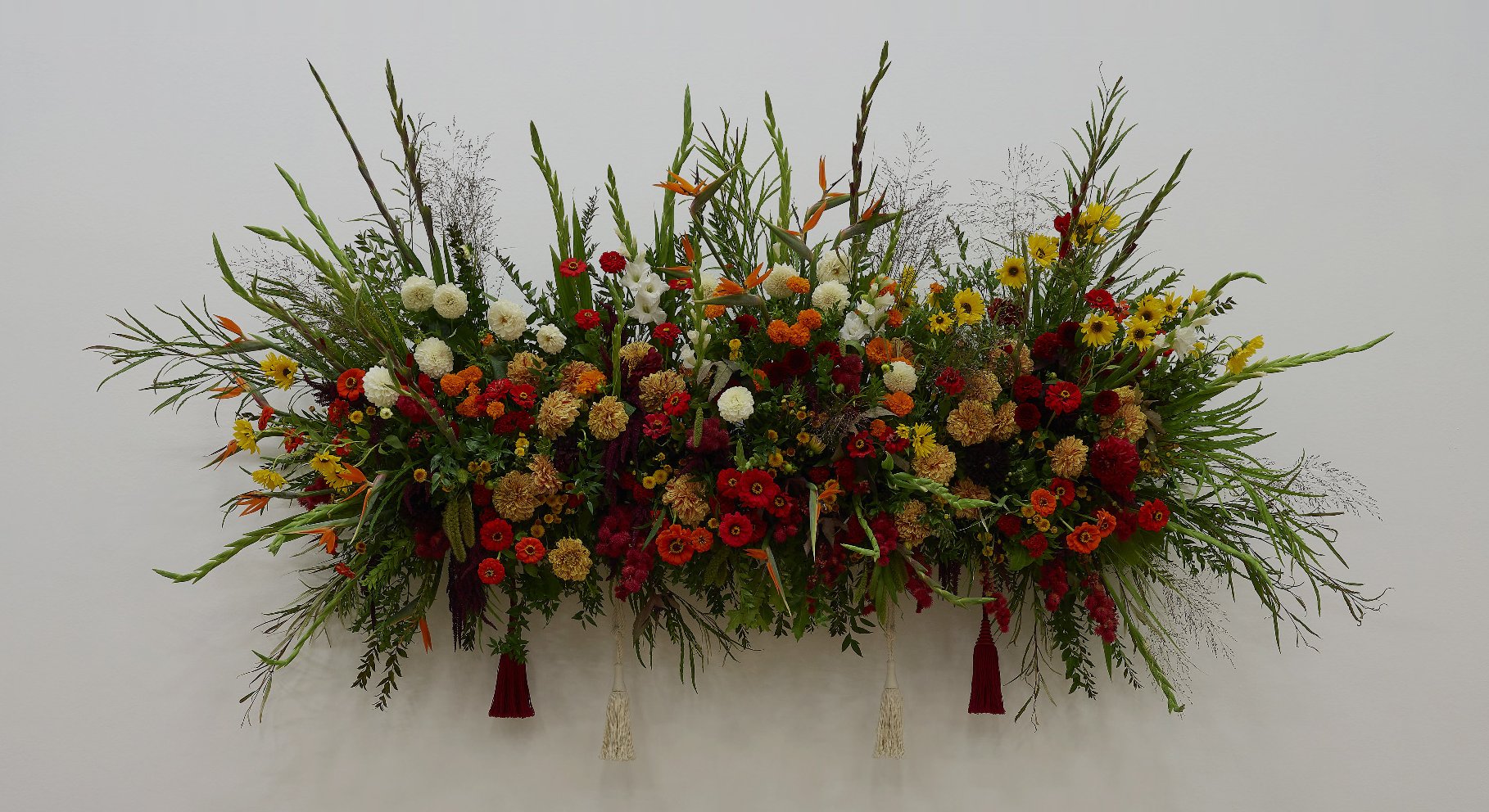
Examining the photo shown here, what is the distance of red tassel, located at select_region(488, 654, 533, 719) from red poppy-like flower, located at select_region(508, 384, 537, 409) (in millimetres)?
468

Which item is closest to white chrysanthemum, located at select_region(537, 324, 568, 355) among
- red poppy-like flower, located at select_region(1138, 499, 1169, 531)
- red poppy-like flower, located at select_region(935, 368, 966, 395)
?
red poppy-like flower, located at select_region(935, 368, 966, 395)

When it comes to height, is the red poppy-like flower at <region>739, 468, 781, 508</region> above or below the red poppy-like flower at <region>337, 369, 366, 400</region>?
below

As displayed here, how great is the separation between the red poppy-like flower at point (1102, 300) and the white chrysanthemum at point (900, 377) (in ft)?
1.05

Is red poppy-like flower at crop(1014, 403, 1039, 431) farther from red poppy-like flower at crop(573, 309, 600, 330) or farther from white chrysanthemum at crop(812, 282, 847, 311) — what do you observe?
red poppy-like flower at crop(573, 309, 600, 330)

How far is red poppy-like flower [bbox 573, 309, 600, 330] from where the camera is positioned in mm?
1487

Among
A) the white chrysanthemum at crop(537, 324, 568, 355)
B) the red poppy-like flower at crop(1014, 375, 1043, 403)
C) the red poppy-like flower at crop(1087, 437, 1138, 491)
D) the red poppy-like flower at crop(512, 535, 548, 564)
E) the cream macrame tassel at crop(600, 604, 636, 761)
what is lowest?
the cream macrame tassel at crop(600, 604, 636, 761)

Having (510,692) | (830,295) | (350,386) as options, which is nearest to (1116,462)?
(830,295)

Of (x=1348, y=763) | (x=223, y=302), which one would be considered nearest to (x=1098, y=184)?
(x=1348, y=763)

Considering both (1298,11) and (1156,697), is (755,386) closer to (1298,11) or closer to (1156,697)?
(1156,697)

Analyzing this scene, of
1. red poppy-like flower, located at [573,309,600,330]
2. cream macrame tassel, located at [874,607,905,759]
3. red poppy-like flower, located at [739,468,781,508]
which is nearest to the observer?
red poppy-like flower, located at [739,468,781,508]

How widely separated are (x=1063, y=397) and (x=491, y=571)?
37.9 inches

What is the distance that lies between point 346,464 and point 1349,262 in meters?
1.93

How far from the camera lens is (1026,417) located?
1.48 meters

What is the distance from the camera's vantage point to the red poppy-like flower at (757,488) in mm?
1386
